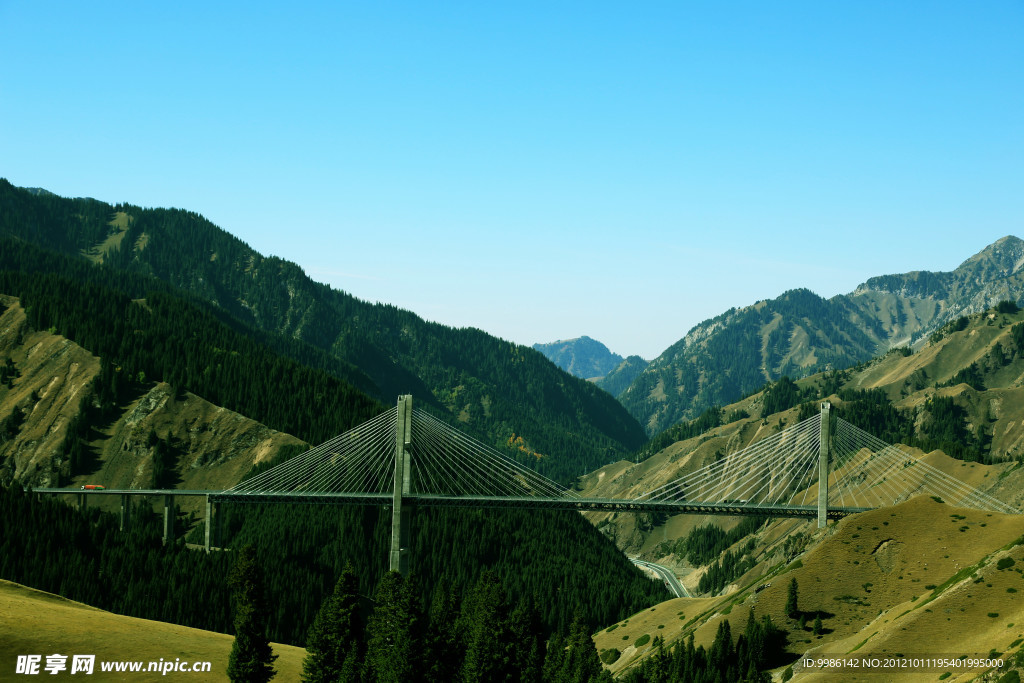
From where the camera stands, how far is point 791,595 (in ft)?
389

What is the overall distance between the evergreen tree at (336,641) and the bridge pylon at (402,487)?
52909 millimetres

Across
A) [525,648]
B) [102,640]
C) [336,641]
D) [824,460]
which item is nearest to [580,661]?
[525,648]

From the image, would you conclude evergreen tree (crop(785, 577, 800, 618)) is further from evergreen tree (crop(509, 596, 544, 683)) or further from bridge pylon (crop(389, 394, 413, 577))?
bridge pylon (crop(389, 394, 413, 577))

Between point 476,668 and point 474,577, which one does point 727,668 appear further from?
point 474,577

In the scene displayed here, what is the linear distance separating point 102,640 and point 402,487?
2352 inches

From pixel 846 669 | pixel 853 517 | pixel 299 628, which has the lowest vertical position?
pixel 299 628

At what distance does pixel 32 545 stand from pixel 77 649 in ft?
163

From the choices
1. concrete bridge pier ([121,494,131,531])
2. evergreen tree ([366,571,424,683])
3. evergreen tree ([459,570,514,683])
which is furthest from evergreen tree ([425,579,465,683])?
concrete bridge pier ([121,494,131,531])

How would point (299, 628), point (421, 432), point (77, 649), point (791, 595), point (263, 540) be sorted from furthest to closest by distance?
point (263, 540), point (421, 432), point (299, 628), point (791, 595), point (77, 649)

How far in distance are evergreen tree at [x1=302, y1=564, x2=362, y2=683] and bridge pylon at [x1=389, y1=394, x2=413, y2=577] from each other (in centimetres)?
Result: 5291

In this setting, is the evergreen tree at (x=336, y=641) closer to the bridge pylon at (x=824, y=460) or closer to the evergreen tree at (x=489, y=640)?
the evergreen tree at (x=489, y=640)

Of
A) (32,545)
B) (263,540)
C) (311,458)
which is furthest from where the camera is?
(311,458)

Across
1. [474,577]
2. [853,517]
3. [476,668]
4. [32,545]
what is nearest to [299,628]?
[32,545]

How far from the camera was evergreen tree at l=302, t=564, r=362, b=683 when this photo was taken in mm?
87688
